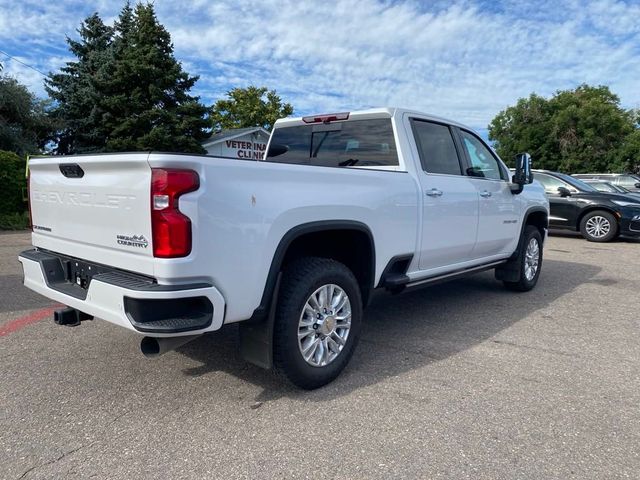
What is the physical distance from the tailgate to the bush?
981 cm

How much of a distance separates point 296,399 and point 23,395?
177 centimetres

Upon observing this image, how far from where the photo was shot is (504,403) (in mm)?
3100

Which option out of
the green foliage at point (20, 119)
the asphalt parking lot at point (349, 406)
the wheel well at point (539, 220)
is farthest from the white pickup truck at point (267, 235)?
the green foliage at point (20, 119)

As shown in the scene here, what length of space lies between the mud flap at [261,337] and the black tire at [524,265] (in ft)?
12.9

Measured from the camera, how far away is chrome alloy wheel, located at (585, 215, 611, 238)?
11.2 metres

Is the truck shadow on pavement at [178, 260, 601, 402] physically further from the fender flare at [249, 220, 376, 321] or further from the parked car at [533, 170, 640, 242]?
the parked car at [533, 170, 640, 242]

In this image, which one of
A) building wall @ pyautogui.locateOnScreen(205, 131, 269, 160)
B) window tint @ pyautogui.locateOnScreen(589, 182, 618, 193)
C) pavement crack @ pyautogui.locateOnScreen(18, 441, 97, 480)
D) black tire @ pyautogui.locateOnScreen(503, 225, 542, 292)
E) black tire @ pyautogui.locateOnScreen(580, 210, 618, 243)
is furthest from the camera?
building wall @ pyautogui.locateOnScreen(205, 131, 269, 160)

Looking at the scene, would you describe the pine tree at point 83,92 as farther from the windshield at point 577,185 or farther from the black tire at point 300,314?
the black tire at point 300,314

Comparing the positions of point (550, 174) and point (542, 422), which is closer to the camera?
point (542, 422)

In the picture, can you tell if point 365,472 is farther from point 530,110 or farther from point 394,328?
point 530,110

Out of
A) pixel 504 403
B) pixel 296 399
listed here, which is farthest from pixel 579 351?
pixel 296 399

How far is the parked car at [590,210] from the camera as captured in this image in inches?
434

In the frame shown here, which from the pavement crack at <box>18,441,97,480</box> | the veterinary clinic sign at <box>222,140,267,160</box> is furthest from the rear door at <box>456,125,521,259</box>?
the veterinary clinic sign at <box>222,140,267,160</box>

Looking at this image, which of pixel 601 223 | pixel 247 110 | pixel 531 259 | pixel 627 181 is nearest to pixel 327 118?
pixel 531 259
